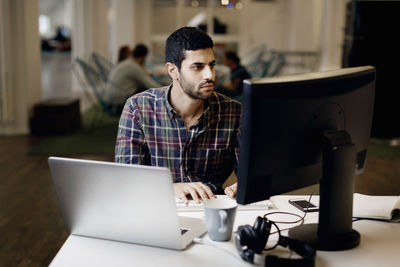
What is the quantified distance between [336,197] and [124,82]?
206 inches

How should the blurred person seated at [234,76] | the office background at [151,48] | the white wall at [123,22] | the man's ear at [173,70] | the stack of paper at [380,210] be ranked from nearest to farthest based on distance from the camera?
the stack of paper at [380,210]
the man's ear at [173,70]
the office background at [151,48]
the blurred person seated at [234,76]
the white wall at [123,22]

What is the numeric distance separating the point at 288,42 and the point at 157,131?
9634mm

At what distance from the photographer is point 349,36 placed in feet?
21.8

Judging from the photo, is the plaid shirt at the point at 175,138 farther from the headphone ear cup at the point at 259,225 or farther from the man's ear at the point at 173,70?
the headphone ear cup at the point at 259,225

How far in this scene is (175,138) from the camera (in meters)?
2.06

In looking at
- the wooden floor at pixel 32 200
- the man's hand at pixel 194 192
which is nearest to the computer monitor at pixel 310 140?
the man's hand at pixel 194 192

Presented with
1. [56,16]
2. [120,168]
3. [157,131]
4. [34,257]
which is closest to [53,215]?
[34,257]

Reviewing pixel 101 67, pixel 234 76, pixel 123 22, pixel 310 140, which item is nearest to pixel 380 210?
pixel 310 140

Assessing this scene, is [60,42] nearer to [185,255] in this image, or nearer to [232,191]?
[232,191]

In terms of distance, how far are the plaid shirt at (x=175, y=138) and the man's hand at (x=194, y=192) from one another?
20 centimetres

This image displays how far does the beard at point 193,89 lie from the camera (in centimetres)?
193

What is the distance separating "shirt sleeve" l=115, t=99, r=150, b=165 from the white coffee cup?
593mm

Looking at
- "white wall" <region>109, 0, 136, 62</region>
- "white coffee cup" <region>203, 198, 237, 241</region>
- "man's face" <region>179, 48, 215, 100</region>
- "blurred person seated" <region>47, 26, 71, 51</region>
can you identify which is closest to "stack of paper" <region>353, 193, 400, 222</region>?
"white coffee cup" <region>203, 198, 237, 241</region>

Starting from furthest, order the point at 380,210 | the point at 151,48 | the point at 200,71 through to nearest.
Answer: the point at 151,48
the point at 200,71
the point at 380,210
